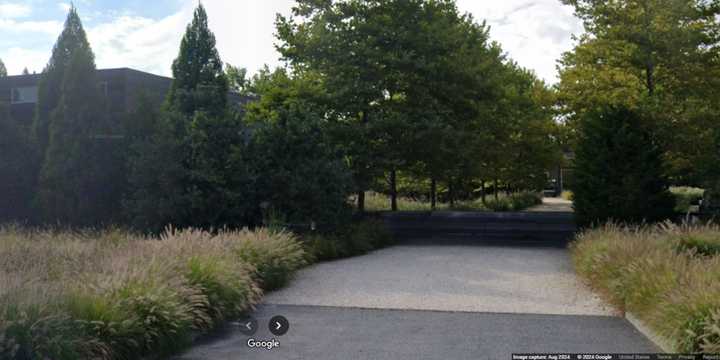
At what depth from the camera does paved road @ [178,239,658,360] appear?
712cm

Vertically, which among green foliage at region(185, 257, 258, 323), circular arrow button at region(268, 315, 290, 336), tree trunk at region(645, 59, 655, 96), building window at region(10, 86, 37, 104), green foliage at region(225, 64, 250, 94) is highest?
green foliage at region(225, 64, 250, 94)

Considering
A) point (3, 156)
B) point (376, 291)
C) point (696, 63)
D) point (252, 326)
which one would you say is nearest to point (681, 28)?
point (696, 63)

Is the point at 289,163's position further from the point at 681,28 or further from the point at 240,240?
the point at 681,28

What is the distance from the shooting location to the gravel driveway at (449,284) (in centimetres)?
965

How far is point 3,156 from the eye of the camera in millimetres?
17547

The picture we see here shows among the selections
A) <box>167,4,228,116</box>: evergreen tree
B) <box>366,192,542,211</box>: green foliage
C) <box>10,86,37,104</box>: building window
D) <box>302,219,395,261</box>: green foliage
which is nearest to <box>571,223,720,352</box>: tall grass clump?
<box>302,219,395,261</box>: green foliage

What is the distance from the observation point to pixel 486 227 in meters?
19.6

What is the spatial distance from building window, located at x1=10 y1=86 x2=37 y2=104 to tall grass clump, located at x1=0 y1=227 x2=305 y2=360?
1609cm

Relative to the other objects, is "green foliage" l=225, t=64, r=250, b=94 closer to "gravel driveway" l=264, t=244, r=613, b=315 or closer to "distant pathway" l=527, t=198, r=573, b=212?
"distant pathway" l=527, t=198, r=573, b=212

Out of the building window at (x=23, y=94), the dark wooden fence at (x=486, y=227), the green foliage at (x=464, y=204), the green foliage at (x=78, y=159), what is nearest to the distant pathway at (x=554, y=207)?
the green foliage at (x=464, y=204)

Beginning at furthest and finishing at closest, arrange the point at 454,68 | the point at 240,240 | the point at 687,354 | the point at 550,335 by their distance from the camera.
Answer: the point at 454,68
the point at 240,240
the point at 550,335
the point at 687,354

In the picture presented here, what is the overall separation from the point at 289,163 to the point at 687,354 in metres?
11.2

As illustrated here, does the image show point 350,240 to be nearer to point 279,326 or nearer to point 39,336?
point 279,326

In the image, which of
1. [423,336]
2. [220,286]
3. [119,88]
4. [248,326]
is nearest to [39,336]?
[248,326]
